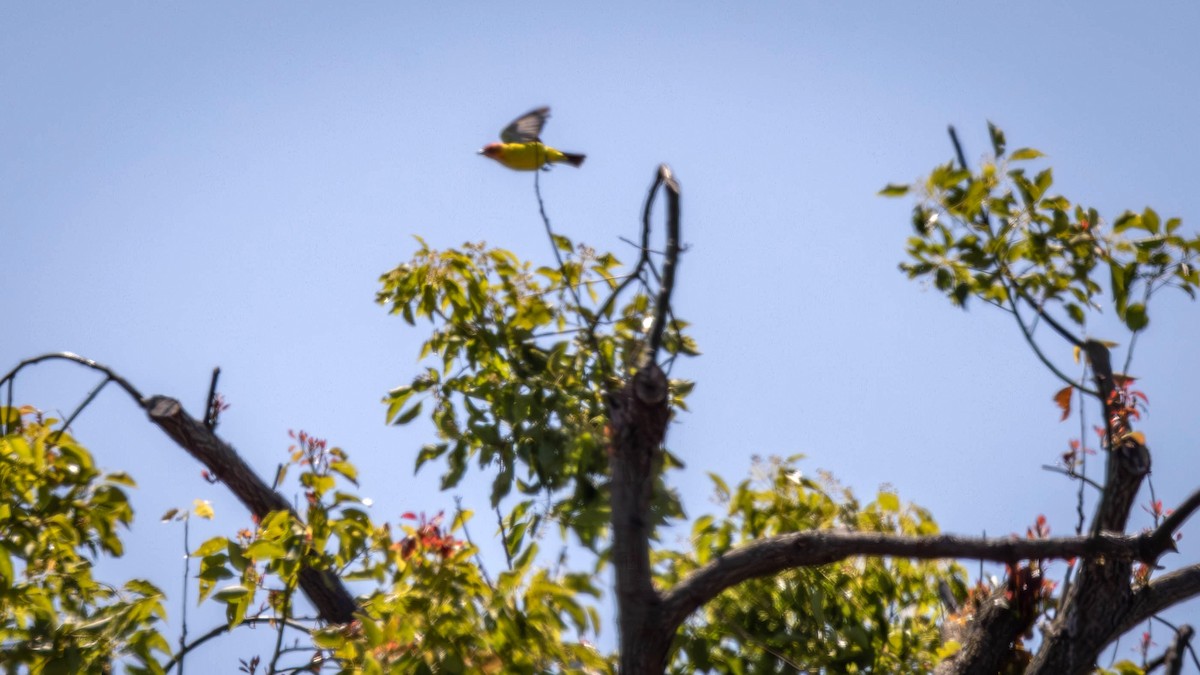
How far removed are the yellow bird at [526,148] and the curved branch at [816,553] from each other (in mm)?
1710

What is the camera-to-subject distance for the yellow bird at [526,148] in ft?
14.0

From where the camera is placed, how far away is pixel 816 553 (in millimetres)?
3143

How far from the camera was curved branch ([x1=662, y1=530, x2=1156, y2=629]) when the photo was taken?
119 inches

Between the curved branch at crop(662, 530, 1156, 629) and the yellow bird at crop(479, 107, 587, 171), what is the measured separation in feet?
5.61

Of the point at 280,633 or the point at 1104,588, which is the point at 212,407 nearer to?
the point at 280,633

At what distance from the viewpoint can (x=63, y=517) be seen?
13.9 ft

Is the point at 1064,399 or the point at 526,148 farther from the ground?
the point at 526,148

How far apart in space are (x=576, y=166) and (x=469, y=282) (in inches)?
23.1

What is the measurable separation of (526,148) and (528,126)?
0.12 metres

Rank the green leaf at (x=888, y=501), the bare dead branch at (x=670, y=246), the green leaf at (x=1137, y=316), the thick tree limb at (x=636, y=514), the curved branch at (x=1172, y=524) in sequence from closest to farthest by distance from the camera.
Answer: the thick tree limb at (x=636, y=514) → the bare dead branch at (x=670, y=246) → the curved branch at (x=1172, y=524) → the green leaf at (x=1137, y=316) → the green leaf at (x=888, y=501)

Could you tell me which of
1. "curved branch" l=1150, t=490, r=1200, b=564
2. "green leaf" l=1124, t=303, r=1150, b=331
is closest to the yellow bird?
"green leaf" l=1124, t=303, r=1150, b=331

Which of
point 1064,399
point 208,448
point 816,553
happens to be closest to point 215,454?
point 208,448

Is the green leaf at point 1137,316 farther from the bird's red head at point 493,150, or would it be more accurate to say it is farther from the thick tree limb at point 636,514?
the bird's red head at point 493,150

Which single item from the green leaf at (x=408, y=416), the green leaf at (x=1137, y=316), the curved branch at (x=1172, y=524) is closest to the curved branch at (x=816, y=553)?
the curved branch at (x=1172, y=524)
